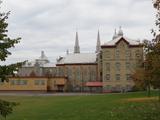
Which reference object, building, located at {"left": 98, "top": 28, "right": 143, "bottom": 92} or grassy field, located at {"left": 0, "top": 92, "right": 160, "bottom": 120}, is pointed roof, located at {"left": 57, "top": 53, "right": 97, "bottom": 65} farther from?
grassy field, located at {"left": 0, "top": 92, "right": 160, "bottom": 120}

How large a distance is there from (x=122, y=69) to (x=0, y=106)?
347ft

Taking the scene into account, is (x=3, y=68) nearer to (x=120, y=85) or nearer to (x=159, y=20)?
Answer: (x=159, y=20)

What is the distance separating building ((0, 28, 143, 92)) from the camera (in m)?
118

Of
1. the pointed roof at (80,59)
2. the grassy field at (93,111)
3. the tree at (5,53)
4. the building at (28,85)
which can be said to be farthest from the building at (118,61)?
the tree at (5,53)

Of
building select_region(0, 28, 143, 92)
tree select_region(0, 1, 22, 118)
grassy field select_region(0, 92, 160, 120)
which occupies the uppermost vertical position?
building select_region(0, 28, 143, 92)

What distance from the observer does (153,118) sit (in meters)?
21.7

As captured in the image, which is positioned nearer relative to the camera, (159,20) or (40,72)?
(159,20)

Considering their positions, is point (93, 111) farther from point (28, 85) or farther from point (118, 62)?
point (28, 85)

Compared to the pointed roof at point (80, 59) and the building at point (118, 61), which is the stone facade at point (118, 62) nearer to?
the building at point (118, 61)

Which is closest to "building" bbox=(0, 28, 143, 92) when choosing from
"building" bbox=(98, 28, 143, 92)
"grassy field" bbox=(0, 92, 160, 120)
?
"building" bbox=(98, 28, 143, 92)

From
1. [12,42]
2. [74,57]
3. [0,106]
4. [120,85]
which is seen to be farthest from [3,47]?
[74,57]

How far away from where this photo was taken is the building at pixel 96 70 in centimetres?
11831

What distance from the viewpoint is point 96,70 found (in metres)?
136

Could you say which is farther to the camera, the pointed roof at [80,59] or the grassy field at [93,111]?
the pointed roof at [80,59]
